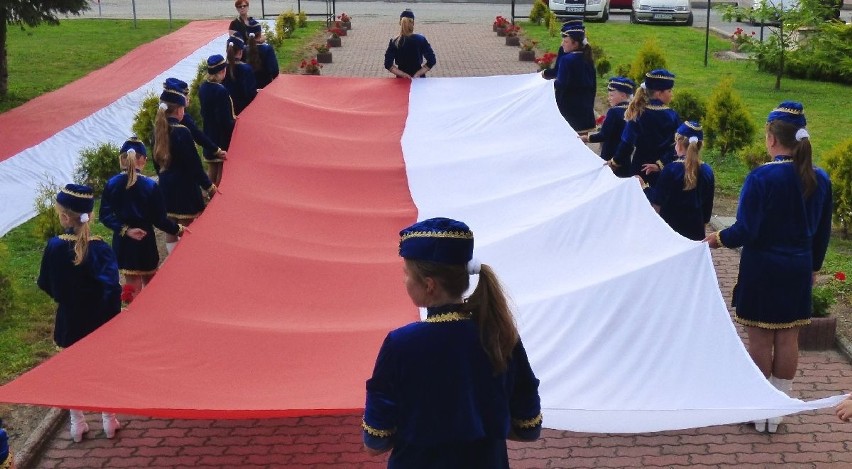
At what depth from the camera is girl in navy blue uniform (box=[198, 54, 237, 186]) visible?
346 inches

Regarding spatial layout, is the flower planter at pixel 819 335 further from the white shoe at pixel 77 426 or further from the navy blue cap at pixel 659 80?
the white shoe at pixel 77 426

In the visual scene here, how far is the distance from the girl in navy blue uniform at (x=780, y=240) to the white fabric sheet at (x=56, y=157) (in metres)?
6.64

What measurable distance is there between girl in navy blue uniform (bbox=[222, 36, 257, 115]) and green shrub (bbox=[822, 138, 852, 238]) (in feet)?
17.5

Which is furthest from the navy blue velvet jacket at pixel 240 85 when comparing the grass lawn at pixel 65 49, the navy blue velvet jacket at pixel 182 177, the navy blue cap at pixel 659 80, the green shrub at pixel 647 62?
the grass lawn at pixel 65 49

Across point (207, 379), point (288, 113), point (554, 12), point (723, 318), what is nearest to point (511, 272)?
point (723, 318)

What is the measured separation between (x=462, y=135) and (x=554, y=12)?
15688 mm

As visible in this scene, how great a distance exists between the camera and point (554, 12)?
79.4ft

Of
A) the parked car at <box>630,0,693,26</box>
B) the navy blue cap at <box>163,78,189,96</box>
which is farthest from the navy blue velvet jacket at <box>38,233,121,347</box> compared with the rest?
the parked car at <box>630,0,693,26</box>

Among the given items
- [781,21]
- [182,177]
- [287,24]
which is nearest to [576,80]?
[182,177]

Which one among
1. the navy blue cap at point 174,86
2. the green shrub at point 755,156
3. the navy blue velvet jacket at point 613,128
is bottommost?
the green shrub at point 755,156

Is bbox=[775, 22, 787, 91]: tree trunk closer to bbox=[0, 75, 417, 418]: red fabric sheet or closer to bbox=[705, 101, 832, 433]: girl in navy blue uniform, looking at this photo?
bbox=[0, 75, 417, 418]: red fabric sheet

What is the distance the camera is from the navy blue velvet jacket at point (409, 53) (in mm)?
11555

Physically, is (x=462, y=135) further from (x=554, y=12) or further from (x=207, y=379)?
(x=554, y=12)

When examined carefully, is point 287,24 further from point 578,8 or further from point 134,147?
point 134,147
